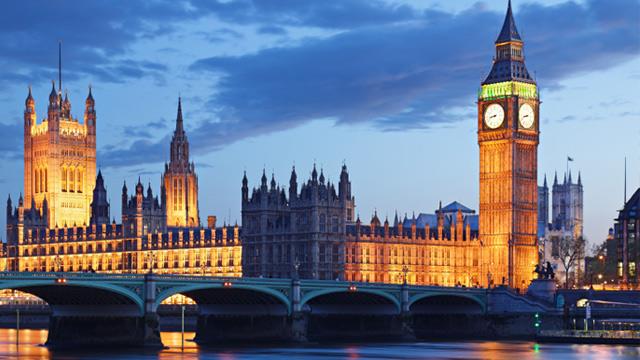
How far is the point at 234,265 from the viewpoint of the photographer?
186 m

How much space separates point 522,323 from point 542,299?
6333 mm

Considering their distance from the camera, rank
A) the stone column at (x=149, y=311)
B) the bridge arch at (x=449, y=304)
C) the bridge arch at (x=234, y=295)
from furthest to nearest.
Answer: the bridge arch at (x=449, y=304) → the bridge arch at (x=234, y=295) → the stone column at (x=149, y=311)

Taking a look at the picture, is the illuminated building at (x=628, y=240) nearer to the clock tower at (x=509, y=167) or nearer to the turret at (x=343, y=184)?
the clock tower at (x=509, y=167)

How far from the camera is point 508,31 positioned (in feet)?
574

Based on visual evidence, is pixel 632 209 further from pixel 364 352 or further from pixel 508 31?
pixel 364 352

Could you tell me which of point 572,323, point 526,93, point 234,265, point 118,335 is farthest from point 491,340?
point 234,265

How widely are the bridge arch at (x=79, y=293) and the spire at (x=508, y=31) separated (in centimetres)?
8107

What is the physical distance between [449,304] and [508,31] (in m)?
48.3

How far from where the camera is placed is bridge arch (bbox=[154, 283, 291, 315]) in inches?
4294

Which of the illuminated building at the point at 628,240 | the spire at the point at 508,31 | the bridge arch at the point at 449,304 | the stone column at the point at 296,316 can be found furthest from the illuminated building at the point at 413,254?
the stone column at the point at 296,316

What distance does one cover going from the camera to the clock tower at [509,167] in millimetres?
170250

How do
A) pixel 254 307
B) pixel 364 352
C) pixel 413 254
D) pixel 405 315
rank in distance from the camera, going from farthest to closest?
pixel 413 254
pixel 405 315
pixel 254 307
pixel 364 352

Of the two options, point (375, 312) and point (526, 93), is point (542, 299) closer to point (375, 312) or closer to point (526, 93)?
point (375, 312)

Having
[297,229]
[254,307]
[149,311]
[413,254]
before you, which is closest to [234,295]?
[254,307]
